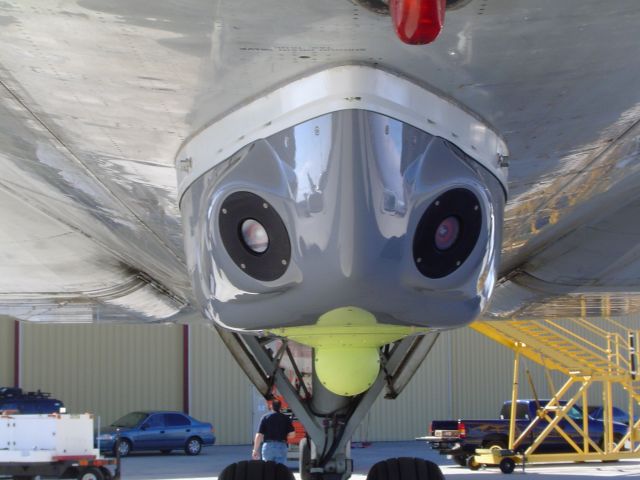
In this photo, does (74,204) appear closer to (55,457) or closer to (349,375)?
(349,375)

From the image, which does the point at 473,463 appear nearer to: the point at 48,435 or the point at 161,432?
the point at 48,435

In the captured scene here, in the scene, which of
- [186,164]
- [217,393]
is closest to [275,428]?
[186,164]

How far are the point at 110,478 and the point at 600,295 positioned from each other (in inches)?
401

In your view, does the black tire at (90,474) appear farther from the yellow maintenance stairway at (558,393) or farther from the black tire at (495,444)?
the black tire at (495,444)

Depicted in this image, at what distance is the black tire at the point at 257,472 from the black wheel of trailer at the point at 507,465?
11.8 meters

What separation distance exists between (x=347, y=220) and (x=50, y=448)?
14301 mm

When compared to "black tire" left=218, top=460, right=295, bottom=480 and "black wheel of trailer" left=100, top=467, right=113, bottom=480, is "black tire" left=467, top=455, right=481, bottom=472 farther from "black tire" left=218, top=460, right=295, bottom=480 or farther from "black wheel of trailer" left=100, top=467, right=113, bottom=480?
"black tire" left=218, top=460, right=295, bottom=480

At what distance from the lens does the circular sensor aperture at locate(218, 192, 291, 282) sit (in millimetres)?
3988

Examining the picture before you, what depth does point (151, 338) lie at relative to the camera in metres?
29.2

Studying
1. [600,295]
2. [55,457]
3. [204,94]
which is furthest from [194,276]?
[55,457]

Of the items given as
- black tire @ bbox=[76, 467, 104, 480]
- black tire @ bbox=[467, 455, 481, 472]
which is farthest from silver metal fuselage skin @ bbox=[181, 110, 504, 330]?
black tire @ bbox=[467, 455, 481, 472]

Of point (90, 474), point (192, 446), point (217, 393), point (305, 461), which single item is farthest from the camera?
point (217, 393)

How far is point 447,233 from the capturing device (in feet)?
13.5

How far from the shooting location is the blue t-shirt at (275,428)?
12.2 metres
